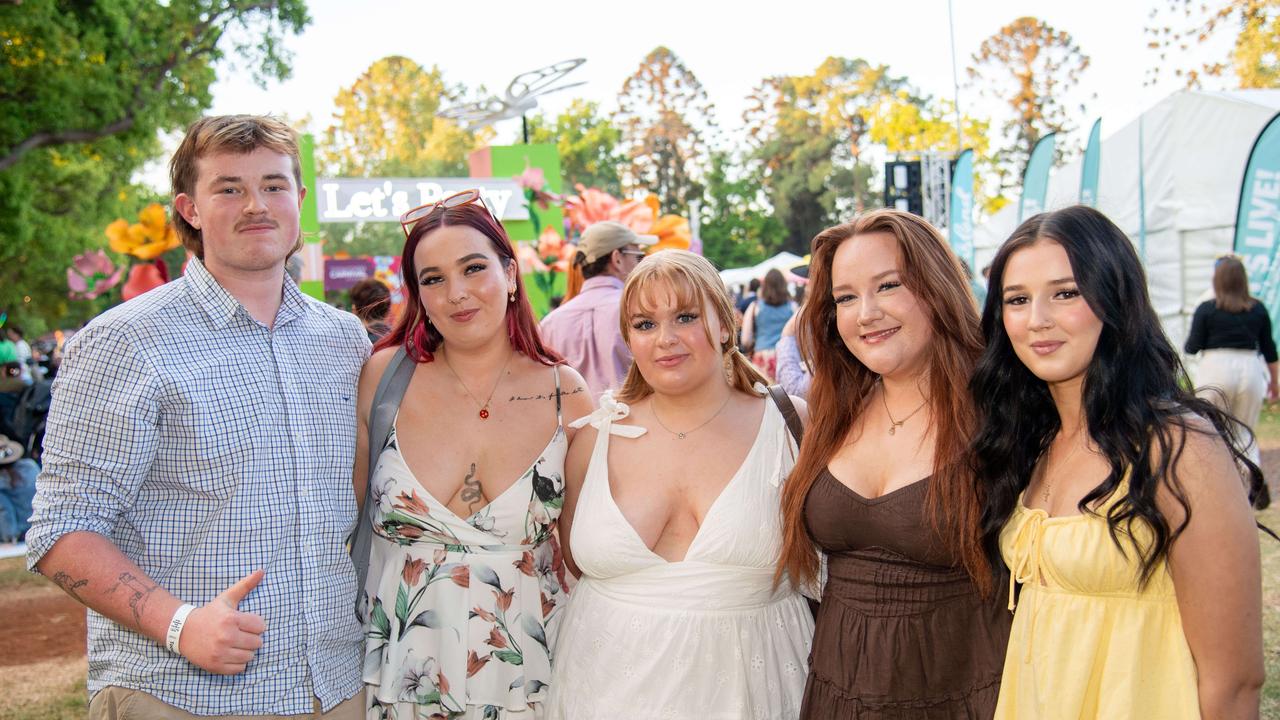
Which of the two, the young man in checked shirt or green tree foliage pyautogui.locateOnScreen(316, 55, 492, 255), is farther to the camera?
green tree foliage pyautogui.locateOnScreen(316, 55, 492, 255)

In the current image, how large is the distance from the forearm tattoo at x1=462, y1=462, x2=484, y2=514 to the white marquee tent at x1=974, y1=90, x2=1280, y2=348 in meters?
14.1

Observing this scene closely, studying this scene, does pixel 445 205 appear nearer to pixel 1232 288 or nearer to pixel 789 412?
pixel 789 412

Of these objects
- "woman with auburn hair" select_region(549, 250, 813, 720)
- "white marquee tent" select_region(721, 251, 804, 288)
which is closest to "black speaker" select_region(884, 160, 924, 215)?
"white marquee tent" select_region(721, 251, 804, 288)

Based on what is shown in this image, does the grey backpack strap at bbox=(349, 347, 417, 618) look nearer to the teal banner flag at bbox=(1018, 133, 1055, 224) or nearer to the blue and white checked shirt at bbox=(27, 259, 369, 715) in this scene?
the blue and white checked shirt at bbox=(27, 259, 369, 715)

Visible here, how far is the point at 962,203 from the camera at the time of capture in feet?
53.8

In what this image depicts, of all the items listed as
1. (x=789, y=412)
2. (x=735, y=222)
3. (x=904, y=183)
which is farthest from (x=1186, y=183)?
(x=735, y=222)

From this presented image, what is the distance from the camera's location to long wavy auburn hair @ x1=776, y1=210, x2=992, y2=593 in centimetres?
228

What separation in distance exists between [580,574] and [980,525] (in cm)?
120

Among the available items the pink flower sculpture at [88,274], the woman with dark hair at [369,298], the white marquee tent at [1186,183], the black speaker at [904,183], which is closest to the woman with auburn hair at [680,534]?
the woman with dark hair at [369,298]

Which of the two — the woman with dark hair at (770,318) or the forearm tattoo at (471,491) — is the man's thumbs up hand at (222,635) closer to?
the forearm tattoo at (471,491)

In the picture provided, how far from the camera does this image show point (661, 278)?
Result: 8.98ft

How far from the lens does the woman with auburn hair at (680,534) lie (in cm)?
253

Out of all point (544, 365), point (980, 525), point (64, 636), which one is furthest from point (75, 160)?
point (980, 525)

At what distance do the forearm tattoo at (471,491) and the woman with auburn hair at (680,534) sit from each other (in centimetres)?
28
